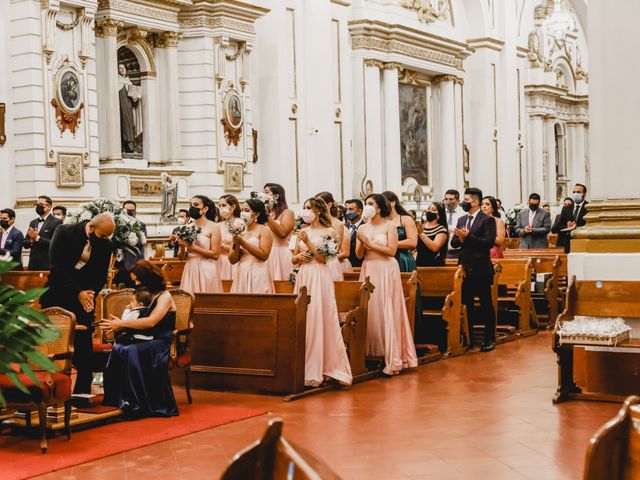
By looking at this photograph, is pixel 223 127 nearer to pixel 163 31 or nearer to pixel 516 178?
pixel 163 31

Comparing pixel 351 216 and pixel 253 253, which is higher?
pixel 351 216

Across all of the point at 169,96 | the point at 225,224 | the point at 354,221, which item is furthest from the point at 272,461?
the point at 169,96

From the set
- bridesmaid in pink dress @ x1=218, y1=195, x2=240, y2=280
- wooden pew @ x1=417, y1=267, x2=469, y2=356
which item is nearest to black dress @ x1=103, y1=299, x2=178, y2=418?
bridesmaid in pink dress @ x1=218, y1=195, x2=240, y2=280

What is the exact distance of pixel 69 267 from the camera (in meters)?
7.40

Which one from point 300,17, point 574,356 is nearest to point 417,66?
point 300,17

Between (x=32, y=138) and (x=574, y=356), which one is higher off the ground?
(x=32, y=138)

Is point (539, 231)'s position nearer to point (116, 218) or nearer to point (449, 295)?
point (449, 295)

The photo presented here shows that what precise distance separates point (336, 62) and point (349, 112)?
1189 millimetres

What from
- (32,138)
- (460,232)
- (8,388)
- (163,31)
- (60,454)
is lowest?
(60,454)

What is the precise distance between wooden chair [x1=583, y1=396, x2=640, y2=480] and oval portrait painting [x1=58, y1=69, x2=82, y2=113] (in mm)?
13460

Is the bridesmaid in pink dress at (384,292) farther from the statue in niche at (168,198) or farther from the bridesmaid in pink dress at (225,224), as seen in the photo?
the statue in niche at (168,198)

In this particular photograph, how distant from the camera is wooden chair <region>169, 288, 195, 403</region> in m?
7.85

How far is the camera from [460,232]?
10586 mm

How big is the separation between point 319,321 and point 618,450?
20.8 ft
